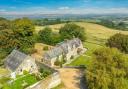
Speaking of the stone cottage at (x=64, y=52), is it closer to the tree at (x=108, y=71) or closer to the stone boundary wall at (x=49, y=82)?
the stone boundary wall at (x=49, y=82)

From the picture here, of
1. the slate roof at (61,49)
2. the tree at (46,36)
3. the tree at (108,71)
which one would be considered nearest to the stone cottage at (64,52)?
the slate roof at (61,49)

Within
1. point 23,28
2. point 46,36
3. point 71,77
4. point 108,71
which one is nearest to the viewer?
point 108,71

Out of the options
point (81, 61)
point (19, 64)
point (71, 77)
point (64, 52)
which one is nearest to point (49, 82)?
point (71, 77)

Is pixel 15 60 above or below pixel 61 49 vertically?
above

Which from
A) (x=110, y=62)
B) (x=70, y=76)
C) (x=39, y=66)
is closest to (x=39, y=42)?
(x=39, y=66)

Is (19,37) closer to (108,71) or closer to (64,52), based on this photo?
(64,52)

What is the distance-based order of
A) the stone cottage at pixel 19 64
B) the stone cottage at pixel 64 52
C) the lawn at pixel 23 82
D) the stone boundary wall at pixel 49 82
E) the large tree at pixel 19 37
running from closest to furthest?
the stone boundary wall at pixel 49 82
the lawn at pixel 23 82
the stone cottage at pixel 19 64
the stone cottage at pixel 64 52
the large tree at pixel 19 37

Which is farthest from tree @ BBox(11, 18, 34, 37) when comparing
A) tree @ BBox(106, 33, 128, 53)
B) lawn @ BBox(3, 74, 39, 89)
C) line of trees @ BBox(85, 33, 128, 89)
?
line of trees @ BBox(85, 33, 128, 89)
